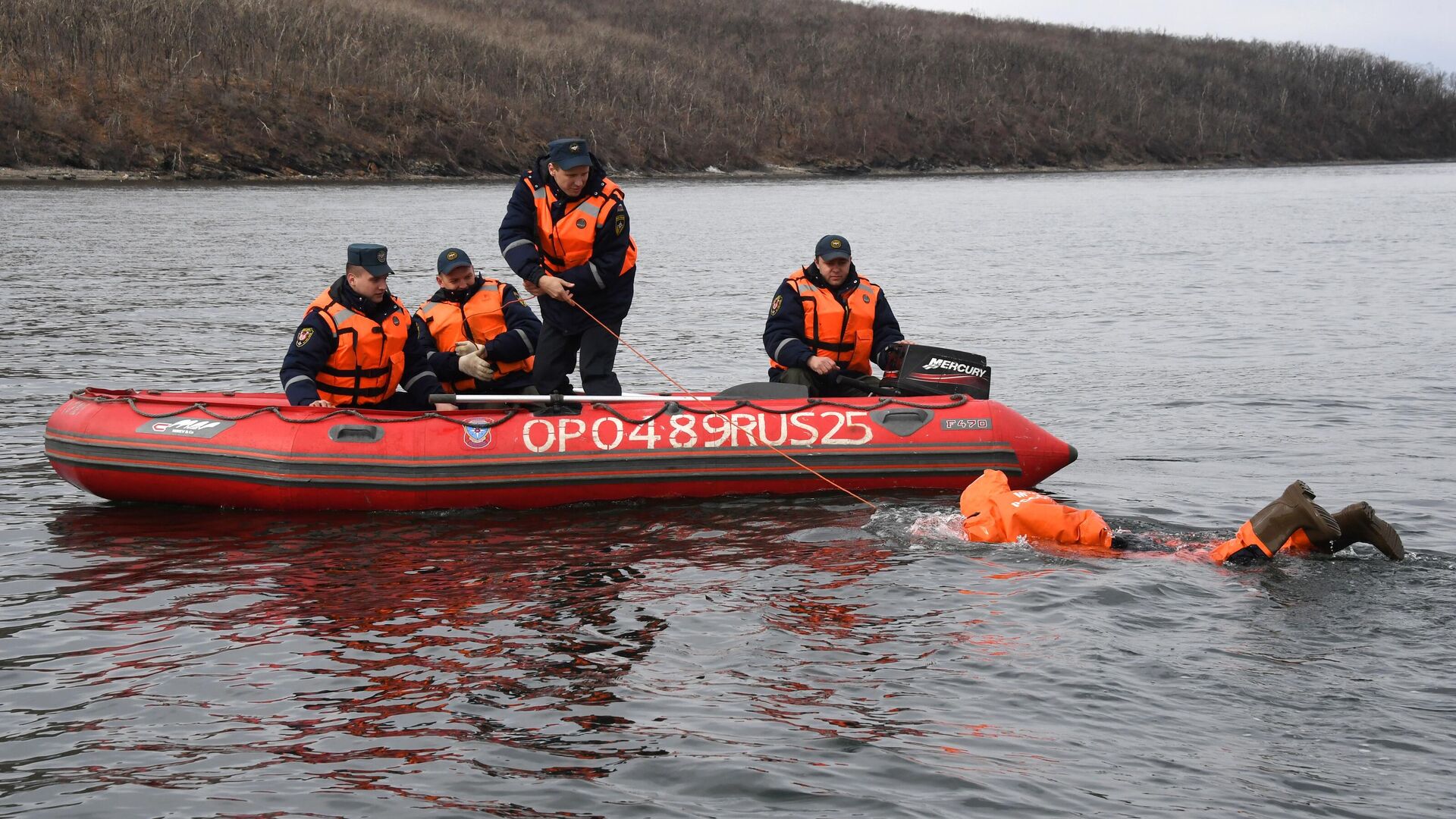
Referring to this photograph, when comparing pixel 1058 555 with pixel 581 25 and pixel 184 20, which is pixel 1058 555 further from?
pixel 581 25

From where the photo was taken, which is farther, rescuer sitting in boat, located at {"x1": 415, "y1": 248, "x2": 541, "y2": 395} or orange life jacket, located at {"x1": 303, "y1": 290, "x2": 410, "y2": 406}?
rescuer sitting in boat, located at {"x1": 415, "y1": 248, "x2": 541, "y2": 395}

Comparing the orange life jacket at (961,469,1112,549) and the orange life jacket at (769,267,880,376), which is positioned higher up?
the orange life jacket at (769,267,880,376)

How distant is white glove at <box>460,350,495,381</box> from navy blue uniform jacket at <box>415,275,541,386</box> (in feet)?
0.17

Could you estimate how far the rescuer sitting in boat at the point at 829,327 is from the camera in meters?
8.70

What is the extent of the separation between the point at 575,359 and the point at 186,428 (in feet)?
7.24

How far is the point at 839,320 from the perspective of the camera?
875 centimetres

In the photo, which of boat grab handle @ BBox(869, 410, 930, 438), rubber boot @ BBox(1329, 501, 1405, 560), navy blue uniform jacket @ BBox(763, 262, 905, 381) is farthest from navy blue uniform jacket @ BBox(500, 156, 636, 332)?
rubber boot @ BBox(1329, 501, 1405, 560)

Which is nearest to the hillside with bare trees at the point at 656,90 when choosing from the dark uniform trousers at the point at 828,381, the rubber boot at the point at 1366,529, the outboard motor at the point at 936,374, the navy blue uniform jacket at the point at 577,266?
the navy blue uniform jacket at the point at 577,266

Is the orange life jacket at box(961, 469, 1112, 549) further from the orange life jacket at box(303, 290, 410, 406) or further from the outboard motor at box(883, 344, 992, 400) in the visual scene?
the orange life jacket at box(303, 290, 410, 406)

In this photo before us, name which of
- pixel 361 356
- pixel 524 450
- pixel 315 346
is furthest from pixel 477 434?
pixel 315 346

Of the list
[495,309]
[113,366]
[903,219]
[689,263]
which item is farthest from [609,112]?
[495,309]

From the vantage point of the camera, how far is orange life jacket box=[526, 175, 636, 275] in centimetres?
800

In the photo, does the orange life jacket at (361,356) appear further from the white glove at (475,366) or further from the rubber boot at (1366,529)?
the rubber boot at (1366,529)

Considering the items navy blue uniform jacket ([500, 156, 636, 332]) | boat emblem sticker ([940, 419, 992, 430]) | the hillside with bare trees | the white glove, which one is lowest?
boat emblem sticker ([940, 419, 992, 430])
